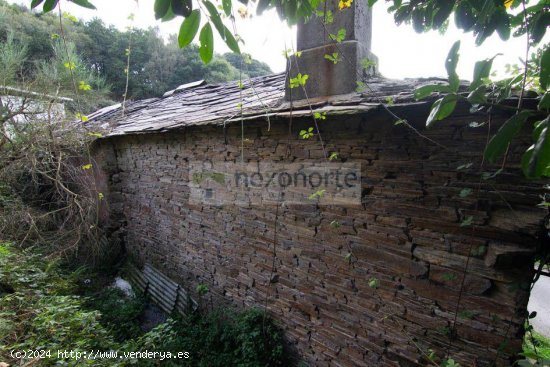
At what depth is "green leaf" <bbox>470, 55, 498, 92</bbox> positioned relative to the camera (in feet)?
3.26

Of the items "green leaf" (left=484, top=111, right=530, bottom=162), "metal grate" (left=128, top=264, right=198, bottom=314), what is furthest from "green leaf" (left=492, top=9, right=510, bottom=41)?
"metal grate" (left=128, top=264, right=198, bottom=314)

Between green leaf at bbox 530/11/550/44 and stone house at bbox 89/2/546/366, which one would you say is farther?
stone house at bbox 89/2/546/366

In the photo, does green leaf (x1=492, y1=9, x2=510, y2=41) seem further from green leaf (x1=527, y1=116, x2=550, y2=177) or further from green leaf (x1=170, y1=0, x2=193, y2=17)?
green leaf (x1=170, y1=0, x2=193, y2=17)

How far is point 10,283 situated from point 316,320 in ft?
12.3

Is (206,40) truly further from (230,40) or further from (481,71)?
(481,71)

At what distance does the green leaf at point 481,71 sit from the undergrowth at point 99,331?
118 inches

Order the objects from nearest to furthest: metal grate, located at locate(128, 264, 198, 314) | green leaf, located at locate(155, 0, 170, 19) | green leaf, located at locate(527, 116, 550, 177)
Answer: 1. green leaf, located at locate(527, 116, 550, 177)
2. green leaf, located at locate(155, 0, 170, 19)
3. metal grate, located at locate(128, 264, 198, 314)

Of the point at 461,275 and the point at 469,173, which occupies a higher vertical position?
the point at 469,173

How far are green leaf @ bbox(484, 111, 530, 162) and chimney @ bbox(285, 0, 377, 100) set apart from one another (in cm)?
184

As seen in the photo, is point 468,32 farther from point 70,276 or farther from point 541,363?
point 70,276

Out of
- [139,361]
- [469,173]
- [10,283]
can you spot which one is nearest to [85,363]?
[139,361]

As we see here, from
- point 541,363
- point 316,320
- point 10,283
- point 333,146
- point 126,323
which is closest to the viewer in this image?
point 541,363

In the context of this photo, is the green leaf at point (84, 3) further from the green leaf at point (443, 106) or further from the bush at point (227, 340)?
the bush at point (227, 340)

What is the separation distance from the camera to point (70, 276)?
516 cm
